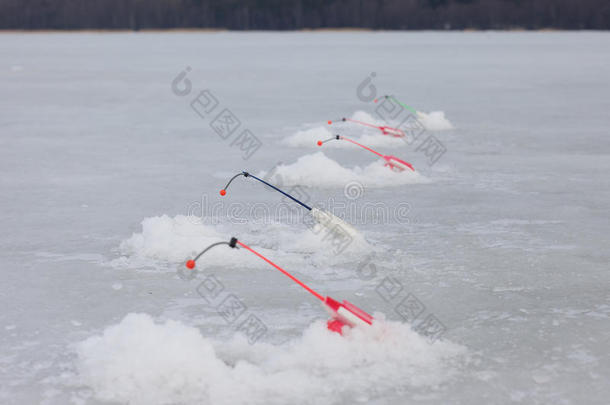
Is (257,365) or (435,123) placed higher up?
(257,365)

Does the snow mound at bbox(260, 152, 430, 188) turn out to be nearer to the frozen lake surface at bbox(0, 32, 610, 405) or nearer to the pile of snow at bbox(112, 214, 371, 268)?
the frozen lake surface at bbox(0, 32, 610, 405)

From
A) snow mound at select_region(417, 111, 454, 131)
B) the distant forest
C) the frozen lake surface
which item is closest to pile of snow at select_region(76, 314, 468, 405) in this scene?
the frozen lake surface

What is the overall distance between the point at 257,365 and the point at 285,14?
269ft

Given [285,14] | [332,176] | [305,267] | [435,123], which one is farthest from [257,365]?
[285,14]

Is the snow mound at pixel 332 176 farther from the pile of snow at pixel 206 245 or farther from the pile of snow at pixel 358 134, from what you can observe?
the pile of snow at pixel 358 134

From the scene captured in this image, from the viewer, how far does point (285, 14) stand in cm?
8288

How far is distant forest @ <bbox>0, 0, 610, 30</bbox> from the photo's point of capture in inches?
2985

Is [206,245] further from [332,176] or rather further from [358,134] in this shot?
[358,134]

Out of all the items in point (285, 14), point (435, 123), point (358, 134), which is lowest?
point (285, 14)

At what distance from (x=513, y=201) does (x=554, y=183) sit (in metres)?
0.89

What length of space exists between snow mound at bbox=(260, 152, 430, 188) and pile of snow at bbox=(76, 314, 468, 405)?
3519 millimetres

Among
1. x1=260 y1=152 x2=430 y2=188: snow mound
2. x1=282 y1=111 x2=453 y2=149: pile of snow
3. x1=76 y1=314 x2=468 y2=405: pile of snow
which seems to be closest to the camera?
x1=76 y1=314 x2=468 y2=405: pile of snow

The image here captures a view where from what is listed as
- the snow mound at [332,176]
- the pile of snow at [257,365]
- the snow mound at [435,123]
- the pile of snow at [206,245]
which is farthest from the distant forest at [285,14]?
the pile of snow at [257,365]

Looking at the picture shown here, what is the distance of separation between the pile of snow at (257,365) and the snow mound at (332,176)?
3.52m
